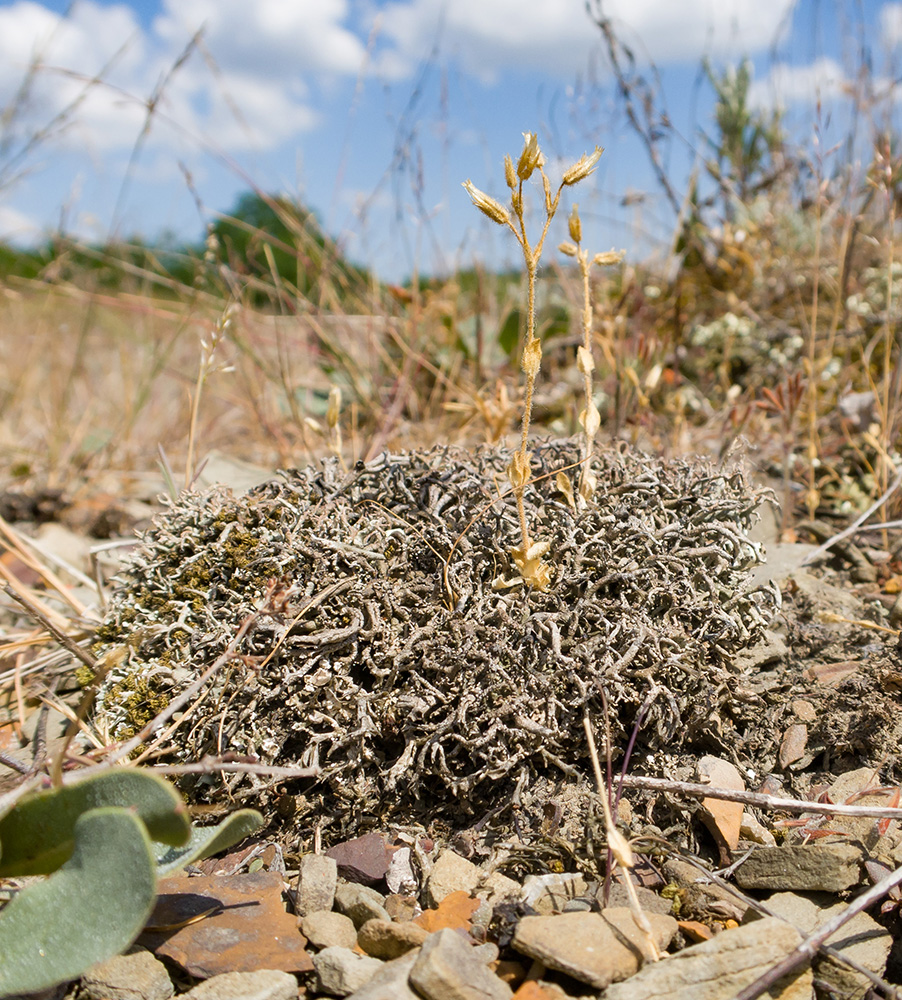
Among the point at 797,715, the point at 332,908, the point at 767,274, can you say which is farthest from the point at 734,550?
the point at 767,274

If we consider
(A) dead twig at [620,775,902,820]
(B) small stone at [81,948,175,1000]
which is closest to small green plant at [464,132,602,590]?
(A) dead twig at [620,775,902,820]

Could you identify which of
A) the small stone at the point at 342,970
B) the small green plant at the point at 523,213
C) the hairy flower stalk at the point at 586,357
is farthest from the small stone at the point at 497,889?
the hairy flower stalk at the point at 586,357

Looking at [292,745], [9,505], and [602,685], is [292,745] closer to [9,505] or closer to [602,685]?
[602,685]

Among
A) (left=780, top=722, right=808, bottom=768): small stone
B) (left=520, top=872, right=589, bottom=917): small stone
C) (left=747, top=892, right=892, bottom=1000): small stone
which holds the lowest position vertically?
(left=520, top=872, right=589, bottom=917): small stone

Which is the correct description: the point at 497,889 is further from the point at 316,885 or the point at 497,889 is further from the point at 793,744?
the point at 793,744

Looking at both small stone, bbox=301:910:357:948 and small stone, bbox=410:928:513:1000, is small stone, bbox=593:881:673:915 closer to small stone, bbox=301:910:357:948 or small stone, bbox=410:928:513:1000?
small stone, bbox=410:928:513:1000
